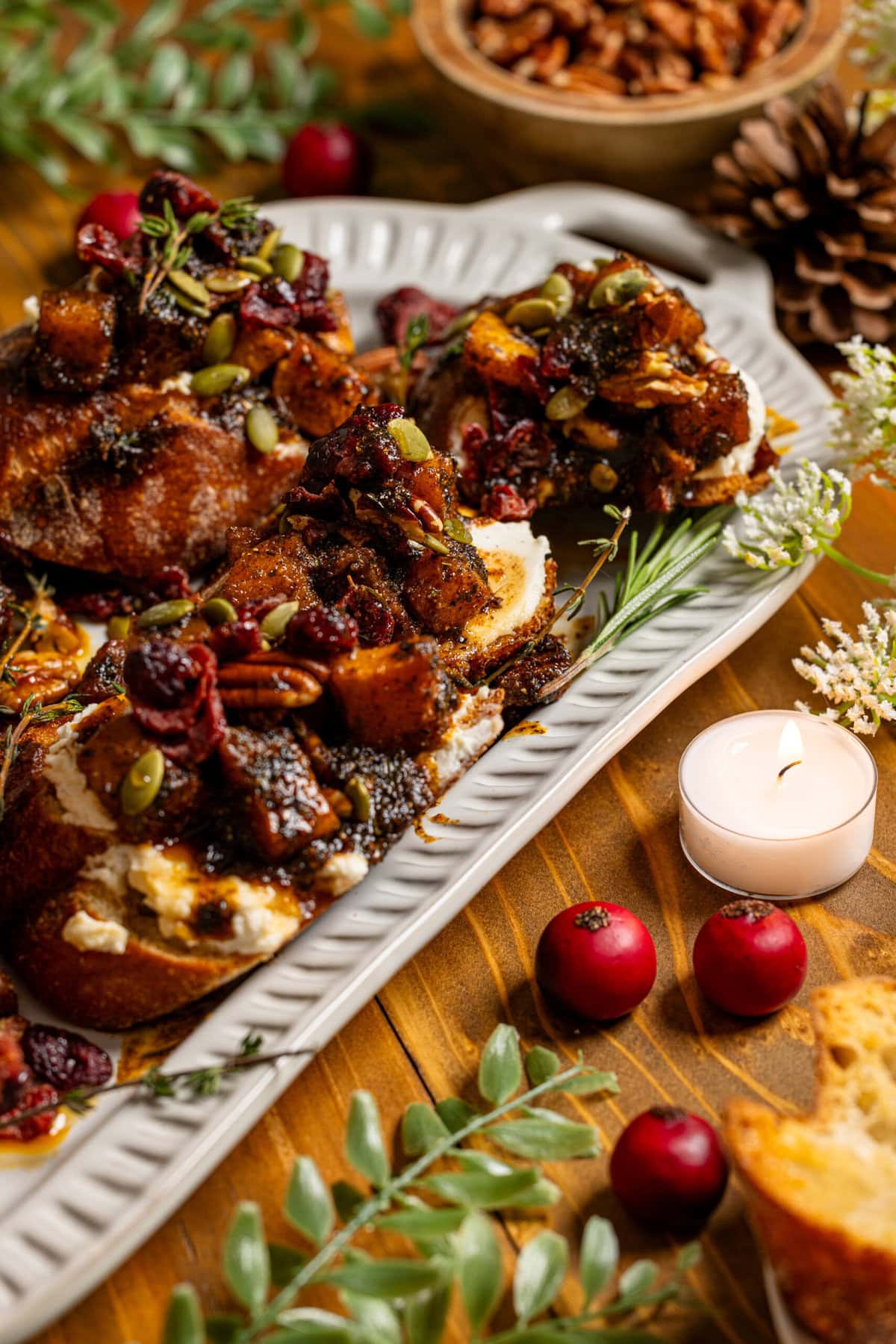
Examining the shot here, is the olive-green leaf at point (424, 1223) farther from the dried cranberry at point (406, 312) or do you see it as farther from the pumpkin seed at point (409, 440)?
the dried cranberry at point (406, 312)

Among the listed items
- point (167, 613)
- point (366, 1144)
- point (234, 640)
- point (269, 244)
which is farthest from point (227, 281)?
point (366, 1144)

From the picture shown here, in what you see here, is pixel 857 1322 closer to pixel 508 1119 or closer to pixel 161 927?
pixel 508 1119

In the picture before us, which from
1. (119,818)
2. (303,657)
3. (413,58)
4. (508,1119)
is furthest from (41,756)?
(413,58)

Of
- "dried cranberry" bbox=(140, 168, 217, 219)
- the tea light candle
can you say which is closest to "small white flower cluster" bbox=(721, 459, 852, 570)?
the tea light candle

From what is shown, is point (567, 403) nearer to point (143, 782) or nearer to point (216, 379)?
point (216, 379)

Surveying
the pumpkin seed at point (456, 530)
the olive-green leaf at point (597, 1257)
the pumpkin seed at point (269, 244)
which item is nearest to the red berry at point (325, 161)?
the pumpkin seed at point (269, 244)

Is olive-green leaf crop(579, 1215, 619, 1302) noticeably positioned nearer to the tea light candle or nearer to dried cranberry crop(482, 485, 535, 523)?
the tea light candle

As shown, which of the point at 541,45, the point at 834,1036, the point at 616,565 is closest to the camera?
the point at 834,1036
